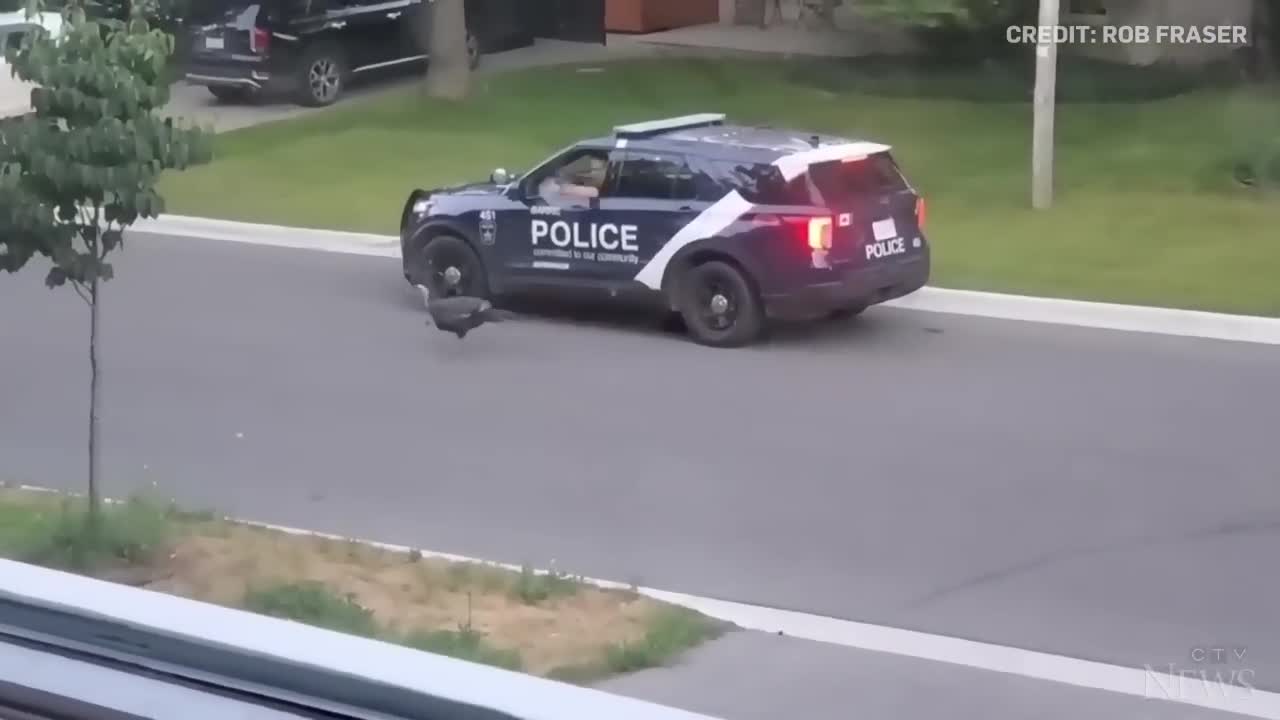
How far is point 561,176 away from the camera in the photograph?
12.8 metres

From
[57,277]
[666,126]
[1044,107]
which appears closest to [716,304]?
[666,126]

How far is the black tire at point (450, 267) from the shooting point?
43.5 feet

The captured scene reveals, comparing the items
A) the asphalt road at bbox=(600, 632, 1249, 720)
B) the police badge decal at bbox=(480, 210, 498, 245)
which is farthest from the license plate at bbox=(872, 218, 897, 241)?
the asphalt road at bbox=(600, 632, 1249, 720)

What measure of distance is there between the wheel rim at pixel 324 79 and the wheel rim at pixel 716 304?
1120cm

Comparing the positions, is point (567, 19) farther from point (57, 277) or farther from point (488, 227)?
point (57, 277)

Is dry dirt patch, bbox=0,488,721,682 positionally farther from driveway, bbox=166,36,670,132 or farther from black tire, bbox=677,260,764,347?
driveway, bbox=166,36,670,132

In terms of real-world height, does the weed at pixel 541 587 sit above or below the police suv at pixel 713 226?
below

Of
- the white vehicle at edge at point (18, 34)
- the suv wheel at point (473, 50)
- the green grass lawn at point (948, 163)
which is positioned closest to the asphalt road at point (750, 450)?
the green grass lawn at point (948, 163)

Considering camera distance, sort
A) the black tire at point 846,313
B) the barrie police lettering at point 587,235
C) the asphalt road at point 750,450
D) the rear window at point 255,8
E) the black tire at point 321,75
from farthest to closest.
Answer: the black tire at point 321,75 → the rear window at point 255,8 → the black tire at point 846,313 → the barrie police lettering at point 587,235 → the asphalt road at point 750,450

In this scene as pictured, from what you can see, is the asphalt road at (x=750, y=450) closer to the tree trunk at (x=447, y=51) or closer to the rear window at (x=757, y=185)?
the rear window at (x=757, y=185)

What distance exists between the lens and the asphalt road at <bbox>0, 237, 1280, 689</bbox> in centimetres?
702

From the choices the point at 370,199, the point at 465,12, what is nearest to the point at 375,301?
the point at 370,199

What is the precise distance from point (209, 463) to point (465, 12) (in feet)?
53.8

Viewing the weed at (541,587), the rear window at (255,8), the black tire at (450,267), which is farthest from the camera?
the rear window at (255,8)
